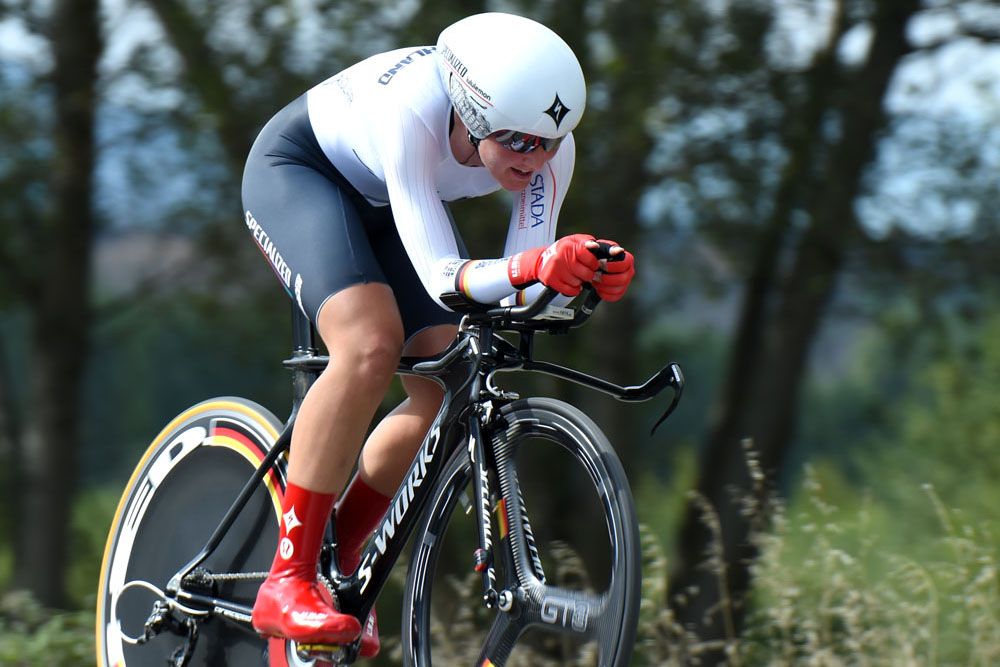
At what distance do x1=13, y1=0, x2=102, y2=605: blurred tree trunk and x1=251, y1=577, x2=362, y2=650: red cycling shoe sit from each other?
6754 millimetres

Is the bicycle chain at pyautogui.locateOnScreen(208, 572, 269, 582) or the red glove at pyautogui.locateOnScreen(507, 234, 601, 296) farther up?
the red glove at pyautogui.locateOnScreen(507, 234, 601, 296)

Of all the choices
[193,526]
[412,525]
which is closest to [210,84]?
[193,526]

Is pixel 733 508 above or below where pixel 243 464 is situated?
below

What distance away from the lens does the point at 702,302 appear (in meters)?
9.25

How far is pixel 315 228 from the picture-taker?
2.97 m

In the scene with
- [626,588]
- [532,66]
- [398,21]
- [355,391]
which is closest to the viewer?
[626,588]

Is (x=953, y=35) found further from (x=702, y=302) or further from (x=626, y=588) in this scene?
(x=626, y=588)

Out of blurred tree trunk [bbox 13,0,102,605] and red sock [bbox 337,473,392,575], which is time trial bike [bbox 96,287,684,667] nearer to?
red sock [bbox 337,473,392,575]

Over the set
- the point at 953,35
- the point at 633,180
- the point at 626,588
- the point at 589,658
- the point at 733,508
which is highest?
the point at 953,35

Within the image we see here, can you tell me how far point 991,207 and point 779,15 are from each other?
191 cm

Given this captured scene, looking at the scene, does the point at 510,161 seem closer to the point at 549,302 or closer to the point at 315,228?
the point at 549,302

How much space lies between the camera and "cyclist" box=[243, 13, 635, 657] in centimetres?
262

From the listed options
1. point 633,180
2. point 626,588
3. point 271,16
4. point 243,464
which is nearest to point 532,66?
point 626,588

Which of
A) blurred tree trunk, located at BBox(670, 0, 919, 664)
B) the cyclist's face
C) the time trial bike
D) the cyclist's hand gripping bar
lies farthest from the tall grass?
blurred tree trunk, located at BBox(670, 0, 919, 664)
